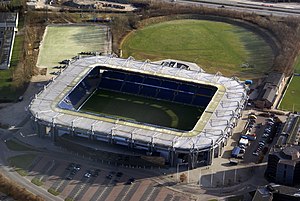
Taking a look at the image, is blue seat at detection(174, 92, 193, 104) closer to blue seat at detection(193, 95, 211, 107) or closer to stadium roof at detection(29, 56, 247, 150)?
blue seat at detection(193, 95, 211, 107)

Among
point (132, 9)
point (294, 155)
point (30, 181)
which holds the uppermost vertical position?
point (132, 9)

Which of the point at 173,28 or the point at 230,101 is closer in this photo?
the point at 230,101

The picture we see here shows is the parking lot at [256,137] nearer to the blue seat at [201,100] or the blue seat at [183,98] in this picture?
the blue seat at [201,100]

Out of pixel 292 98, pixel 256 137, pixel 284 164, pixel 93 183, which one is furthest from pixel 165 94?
pixel 284 164

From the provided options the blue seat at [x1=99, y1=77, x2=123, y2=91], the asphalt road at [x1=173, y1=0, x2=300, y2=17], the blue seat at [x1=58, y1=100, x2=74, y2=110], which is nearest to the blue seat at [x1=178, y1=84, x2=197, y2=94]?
the blue seat at [x1=99, y1=77, x2=123, y2=91]

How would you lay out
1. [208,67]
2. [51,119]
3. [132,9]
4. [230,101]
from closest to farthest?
[51,119]
[230,101]
[208,67]
[132,9]

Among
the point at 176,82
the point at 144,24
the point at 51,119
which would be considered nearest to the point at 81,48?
the point at 144,24

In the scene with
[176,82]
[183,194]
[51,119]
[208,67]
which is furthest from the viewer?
[208,67]

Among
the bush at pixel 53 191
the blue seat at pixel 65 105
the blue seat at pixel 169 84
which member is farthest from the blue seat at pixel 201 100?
the bush at pixel 53 191

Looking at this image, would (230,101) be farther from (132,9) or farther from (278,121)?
(132,9)
